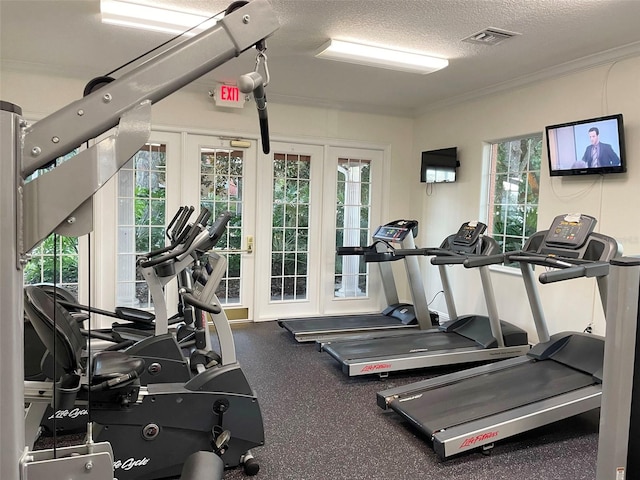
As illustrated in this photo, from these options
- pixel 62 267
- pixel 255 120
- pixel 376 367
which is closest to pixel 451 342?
pixel 376 367

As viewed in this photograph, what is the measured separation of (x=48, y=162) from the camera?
39.7 inches

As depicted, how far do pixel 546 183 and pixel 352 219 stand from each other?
8.12ft

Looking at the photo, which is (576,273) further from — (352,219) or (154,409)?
(352,219)

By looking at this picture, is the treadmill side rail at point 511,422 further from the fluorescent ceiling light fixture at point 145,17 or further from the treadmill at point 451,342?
the fluorescent ceiling light fixture at point 145,17

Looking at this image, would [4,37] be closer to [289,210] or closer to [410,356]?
[289,210]

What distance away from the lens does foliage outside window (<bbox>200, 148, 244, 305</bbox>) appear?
17.6 feet

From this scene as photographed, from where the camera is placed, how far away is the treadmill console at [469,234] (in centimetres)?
424

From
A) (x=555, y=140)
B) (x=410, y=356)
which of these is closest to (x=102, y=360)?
(x=410, y=356)

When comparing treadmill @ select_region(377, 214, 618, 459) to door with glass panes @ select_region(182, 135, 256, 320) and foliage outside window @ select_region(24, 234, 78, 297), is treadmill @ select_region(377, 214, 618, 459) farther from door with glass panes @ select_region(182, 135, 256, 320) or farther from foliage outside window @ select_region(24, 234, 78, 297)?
foliage outside window @ select_region(24, 234, 78, 297)

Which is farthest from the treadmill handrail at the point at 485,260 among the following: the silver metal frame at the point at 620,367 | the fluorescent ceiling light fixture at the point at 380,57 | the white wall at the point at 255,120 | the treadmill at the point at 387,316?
the white wall at the point at 255,120

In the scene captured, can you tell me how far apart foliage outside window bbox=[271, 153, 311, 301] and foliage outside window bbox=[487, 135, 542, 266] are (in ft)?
7.40

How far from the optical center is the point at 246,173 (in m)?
5.53

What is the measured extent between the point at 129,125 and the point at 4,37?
3745 mm

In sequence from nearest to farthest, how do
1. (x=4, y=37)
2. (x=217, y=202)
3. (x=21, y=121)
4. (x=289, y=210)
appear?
1. (x=21, y=121)
2. (x=4, y=37)
3. (x=217, y=202)
4. (x=289, y=210)
